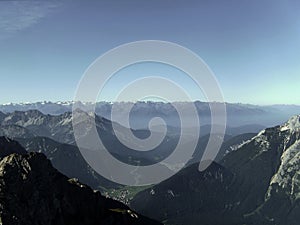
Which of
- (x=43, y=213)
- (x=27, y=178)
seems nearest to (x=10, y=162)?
(x=27, y=178)

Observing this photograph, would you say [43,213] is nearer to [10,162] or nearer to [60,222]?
[60,222]

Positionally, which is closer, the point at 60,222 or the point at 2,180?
the point at 2,180

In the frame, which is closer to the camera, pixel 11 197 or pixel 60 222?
pixel 11 197

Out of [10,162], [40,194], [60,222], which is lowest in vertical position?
[60,222]

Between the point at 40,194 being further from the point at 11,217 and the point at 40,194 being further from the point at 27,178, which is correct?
the point at 11,217

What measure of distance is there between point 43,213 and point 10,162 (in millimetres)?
31751

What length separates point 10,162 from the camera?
198 metres

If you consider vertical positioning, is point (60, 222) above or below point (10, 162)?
below

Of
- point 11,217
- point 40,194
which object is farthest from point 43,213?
point 11,217

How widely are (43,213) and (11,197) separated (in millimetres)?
20222

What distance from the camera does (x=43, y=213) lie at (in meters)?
194

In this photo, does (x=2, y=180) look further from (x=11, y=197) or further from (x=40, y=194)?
(x=40, y=194)

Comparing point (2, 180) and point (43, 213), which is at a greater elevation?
point (2, 180)

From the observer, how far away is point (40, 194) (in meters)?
200
